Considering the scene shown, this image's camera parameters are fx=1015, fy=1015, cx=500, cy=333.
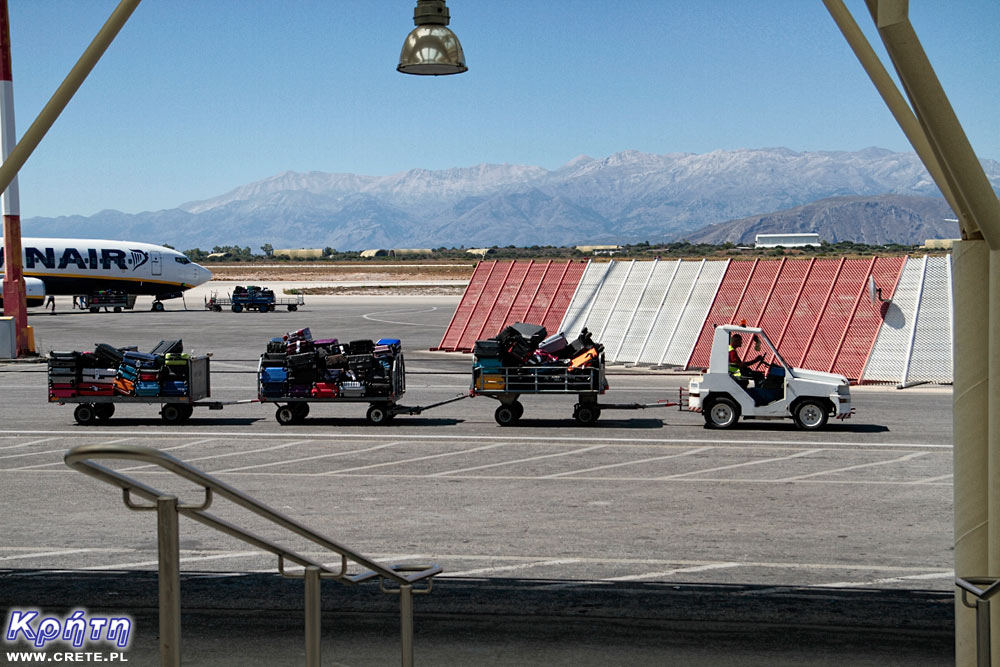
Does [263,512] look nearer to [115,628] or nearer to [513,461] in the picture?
[115,628]

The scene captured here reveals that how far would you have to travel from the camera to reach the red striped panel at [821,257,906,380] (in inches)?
1155

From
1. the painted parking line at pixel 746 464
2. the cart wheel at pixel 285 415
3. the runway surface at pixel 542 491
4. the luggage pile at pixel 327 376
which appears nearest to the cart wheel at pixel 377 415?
the runway surface at pixel 542 491

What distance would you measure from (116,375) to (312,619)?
18.2m

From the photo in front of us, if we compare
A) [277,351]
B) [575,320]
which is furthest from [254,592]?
[575,320]

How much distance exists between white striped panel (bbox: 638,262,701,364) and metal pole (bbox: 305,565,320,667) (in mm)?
28715

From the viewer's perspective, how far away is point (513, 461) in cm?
1762

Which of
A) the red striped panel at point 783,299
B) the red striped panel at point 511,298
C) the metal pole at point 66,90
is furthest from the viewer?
the red striped panel at point 511,298

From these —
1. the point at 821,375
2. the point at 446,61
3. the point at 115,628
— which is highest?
the point at 446,61

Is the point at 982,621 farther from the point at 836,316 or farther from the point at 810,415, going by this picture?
the point at 836,316

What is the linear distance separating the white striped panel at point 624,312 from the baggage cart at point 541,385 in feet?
42.4

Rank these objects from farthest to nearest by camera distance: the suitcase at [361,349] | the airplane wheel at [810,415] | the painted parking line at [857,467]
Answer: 1. the suitcase at [361,349]
2. the airplane wheel at [810,415]
3. the painted parking line at [857,467]

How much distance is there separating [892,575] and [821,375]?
10995 mm

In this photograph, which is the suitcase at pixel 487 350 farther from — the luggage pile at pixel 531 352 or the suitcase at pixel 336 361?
the suitcase at pixel 336 361

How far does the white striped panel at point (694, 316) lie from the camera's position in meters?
32.9
